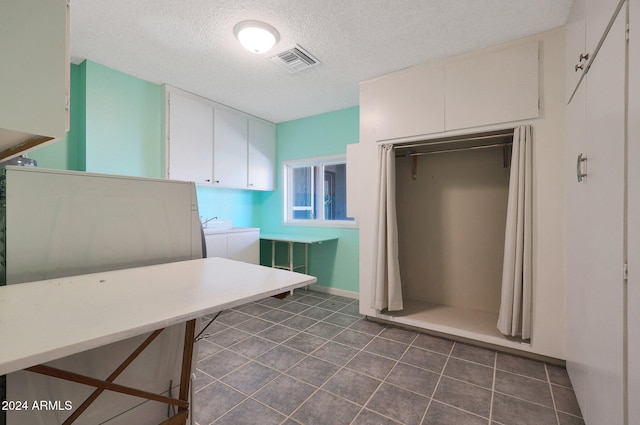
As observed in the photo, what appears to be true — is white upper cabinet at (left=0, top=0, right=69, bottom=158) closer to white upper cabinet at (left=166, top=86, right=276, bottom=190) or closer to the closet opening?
white upper cabinet at (left=166, top=86, right=276, bottom=190)

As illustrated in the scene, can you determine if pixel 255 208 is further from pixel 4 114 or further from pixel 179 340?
pixel 4 114

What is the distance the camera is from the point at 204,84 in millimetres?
3090

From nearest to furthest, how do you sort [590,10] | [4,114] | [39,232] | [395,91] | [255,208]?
1. [4,114]
2. [39,232]
3. [590,10]
4. [395,91]
5. [255,208]

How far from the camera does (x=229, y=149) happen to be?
12.4 feet

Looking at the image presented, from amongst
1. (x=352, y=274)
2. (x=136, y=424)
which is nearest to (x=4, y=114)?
(x=136, y=424)

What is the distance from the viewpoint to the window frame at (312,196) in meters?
3.92

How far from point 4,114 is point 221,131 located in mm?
3014

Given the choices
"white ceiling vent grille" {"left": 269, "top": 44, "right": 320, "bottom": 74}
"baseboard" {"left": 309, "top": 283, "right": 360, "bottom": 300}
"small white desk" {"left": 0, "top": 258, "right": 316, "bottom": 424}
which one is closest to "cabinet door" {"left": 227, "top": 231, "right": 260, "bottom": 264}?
"baseboard" {"left": 309, "top": 283, "right": 360, "bottom": 300}

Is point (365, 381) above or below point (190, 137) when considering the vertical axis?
below

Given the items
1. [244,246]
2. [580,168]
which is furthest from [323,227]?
[580,168]

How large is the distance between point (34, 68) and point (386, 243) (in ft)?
8.35

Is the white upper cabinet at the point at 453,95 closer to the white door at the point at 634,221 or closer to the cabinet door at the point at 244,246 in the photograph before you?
the white door at the point at 634,221

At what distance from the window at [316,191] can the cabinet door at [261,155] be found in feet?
0.84

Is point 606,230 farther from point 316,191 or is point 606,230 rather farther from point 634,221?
point 316,191
